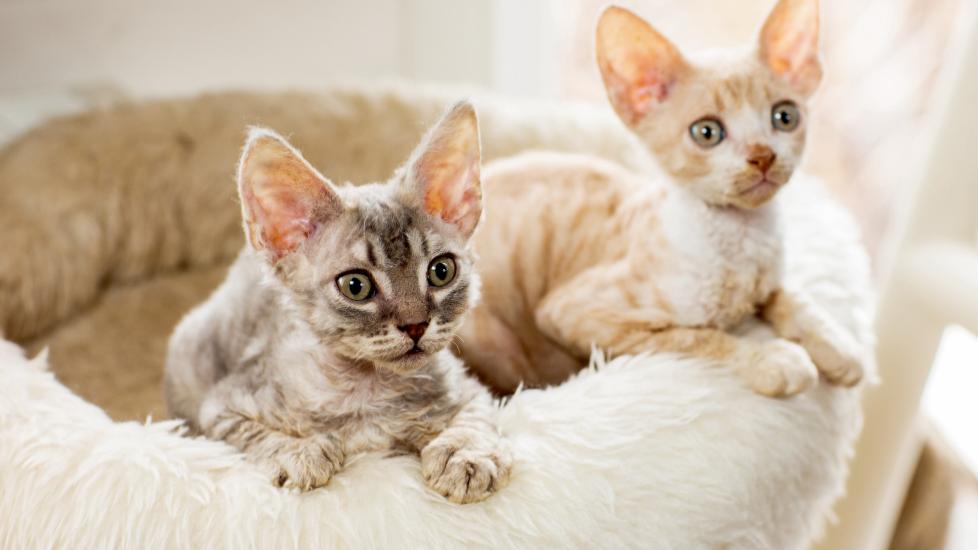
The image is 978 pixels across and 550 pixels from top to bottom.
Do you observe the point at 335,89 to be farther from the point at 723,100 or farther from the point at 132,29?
the point at 723,100

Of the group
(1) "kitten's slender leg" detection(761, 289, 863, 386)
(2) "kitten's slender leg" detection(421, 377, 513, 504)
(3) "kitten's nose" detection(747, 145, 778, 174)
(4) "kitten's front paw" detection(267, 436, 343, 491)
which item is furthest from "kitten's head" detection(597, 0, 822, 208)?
(4) "kitten's front paw" detection(267, 436, 343, 491)

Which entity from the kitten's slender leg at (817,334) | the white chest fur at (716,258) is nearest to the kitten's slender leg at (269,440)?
the white chest fur at (716,258)

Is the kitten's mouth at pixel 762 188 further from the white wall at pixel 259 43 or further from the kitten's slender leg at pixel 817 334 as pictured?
the white wall at pixel 259 43

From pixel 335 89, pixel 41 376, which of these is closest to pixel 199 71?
pixel 335 89

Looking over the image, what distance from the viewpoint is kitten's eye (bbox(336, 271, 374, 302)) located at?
79cm

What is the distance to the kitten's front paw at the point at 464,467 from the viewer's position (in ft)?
2.66

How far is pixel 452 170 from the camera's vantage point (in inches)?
33.9

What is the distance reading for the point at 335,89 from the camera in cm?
180

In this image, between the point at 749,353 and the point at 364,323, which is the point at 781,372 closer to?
the point at 749,353

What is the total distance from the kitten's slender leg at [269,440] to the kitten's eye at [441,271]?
0.21m

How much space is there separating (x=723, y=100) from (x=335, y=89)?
103 cm

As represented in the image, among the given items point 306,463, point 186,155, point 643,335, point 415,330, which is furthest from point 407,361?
point 186,155

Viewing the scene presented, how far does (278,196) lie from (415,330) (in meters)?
0.18

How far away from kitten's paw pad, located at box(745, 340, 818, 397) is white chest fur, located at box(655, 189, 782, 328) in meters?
0.10
